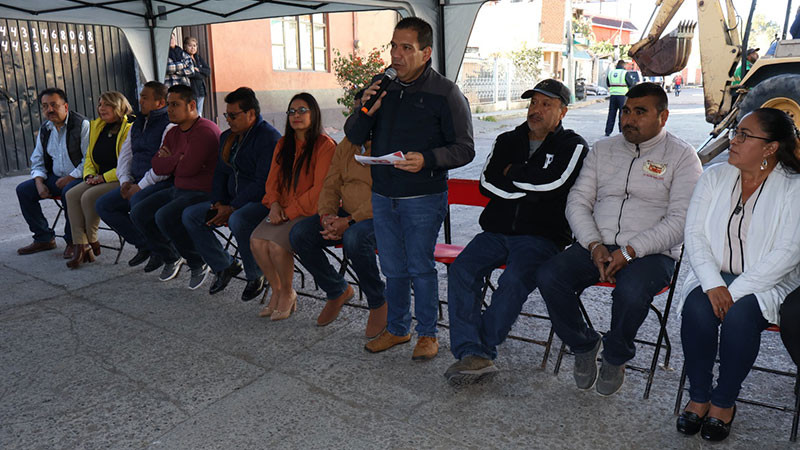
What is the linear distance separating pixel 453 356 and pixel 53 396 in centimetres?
213

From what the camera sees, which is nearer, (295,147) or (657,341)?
(657,341)

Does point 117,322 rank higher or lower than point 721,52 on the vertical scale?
lower

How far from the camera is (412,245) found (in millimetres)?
3541

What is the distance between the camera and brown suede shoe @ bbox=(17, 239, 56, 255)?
6.02 m

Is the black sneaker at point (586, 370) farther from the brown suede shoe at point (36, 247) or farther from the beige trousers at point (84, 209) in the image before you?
the brown suede shoe at point (36, 247)

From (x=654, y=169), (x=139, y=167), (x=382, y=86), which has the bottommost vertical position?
(x=139, y=167)

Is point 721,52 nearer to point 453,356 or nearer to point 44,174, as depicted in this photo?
point 453,356

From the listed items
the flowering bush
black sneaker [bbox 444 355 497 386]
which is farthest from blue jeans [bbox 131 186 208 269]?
the flowering bush

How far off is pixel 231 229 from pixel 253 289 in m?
0.48

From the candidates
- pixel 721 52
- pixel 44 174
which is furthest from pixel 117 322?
pixel 721 52

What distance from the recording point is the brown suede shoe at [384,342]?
370cm

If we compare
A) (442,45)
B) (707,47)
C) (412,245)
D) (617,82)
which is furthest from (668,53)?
(412,245)

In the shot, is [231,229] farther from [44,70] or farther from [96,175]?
[44,70]

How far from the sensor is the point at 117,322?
4.27 metres
